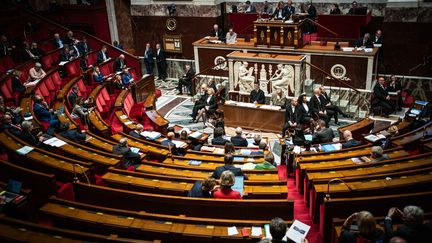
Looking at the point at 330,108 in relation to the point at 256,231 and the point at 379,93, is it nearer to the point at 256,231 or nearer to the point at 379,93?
the point at 379,93

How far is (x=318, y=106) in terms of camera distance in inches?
404

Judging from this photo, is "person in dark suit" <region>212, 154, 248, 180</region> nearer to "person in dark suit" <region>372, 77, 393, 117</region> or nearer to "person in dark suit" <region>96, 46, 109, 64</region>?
"person in dark suit" <region>372, 77, 393, 117</region>

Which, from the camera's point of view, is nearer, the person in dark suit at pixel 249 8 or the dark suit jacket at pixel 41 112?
the dark suit jacket at pixel 41 112

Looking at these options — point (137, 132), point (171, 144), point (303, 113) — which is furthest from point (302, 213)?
point (303, 113)

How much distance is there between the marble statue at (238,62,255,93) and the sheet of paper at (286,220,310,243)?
793cm

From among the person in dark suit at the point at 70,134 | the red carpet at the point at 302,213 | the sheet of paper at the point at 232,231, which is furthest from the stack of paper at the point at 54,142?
the red carpet at the point at 302,213

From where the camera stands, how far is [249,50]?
13133mm

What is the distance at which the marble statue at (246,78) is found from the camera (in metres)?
12.0

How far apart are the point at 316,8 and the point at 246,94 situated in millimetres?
4982

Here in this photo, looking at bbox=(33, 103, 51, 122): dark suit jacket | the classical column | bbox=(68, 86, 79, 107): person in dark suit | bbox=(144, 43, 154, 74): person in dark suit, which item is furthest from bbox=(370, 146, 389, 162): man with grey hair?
the classical column

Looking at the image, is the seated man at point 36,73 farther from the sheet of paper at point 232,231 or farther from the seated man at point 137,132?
the sheet of paper at point 232,231

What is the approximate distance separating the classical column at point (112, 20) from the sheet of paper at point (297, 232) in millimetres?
13993

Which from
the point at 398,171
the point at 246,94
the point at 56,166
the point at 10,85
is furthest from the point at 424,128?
the point at 10,85

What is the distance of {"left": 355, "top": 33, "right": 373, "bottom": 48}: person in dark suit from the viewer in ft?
39.9
